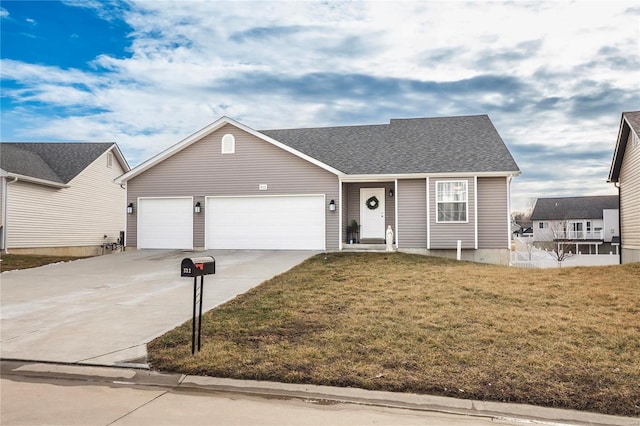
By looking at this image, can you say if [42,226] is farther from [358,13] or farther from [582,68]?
[582,68]

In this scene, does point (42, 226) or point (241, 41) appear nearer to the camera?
point (241, 41)

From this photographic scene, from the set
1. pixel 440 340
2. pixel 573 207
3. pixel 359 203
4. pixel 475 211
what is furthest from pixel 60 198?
pixel 573 207

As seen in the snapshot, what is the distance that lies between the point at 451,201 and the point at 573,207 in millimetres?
38505

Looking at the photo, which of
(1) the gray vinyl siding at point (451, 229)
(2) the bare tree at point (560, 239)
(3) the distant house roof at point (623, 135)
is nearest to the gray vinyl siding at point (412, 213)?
(1) the gray vinyl siding at point (451, 229)

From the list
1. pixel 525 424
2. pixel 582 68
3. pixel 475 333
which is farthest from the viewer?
pixel 582 68

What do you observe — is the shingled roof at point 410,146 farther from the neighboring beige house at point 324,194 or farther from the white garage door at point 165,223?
the white garage door at point 165,223

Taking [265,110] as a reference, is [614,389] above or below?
below

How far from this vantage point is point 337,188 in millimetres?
17344

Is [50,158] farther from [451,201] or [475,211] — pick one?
[475,211]

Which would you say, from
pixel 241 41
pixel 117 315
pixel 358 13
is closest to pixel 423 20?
pixel 358 13

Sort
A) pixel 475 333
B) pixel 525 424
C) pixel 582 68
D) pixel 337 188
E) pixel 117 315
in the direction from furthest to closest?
pixel 337 188 → pixel 582 68 → pixel 117 315 → pixel 475 333 → pixel 525 424

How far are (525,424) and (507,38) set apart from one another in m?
12.0

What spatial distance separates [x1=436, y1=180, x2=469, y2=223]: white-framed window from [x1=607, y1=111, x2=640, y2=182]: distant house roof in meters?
5.68

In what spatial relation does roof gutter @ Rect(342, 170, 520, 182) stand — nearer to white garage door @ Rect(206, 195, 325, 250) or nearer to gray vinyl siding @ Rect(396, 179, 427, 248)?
gray vinyl siding @ Rect(396, 179, 427, 248)
